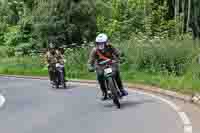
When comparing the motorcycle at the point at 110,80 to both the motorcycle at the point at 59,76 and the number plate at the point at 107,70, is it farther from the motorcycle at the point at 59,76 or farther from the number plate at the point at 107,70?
the motorcycle at the point at 59,76

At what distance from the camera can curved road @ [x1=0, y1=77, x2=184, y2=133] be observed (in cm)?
1022

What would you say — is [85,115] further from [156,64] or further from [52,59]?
[156,64]

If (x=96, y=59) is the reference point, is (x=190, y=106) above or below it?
below

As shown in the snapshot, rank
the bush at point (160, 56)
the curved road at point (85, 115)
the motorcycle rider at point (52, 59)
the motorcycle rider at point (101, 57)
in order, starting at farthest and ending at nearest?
the bush at point (160, 56) < the motorcycle rider at point (52, 59) < the motorcycle rider at point (101, 57) < the curved road at point (85, 115)

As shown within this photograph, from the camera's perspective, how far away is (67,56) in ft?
102

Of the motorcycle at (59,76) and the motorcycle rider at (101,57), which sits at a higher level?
the motorcycle rider at (101,57)

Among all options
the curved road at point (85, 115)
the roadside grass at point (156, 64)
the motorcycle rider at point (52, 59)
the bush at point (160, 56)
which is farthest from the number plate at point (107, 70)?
the bush at point (160, 56)

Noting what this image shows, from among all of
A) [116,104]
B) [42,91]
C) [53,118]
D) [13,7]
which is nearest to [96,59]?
[116,104]

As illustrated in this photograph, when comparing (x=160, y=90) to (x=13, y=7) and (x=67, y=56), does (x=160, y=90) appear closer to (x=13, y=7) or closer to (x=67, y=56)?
(x=67, y=56)

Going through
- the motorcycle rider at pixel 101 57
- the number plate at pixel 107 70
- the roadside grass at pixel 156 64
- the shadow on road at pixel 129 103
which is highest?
the motorcycle rider at pixel 101 57

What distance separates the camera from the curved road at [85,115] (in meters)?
10.2

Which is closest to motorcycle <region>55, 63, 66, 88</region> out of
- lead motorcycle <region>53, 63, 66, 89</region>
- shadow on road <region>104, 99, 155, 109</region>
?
lead motorcycle <region>53, 63, 66, 89</region>

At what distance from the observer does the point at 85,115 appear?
12.3 meters

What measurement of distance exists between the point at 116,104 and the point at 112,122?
227 cm
